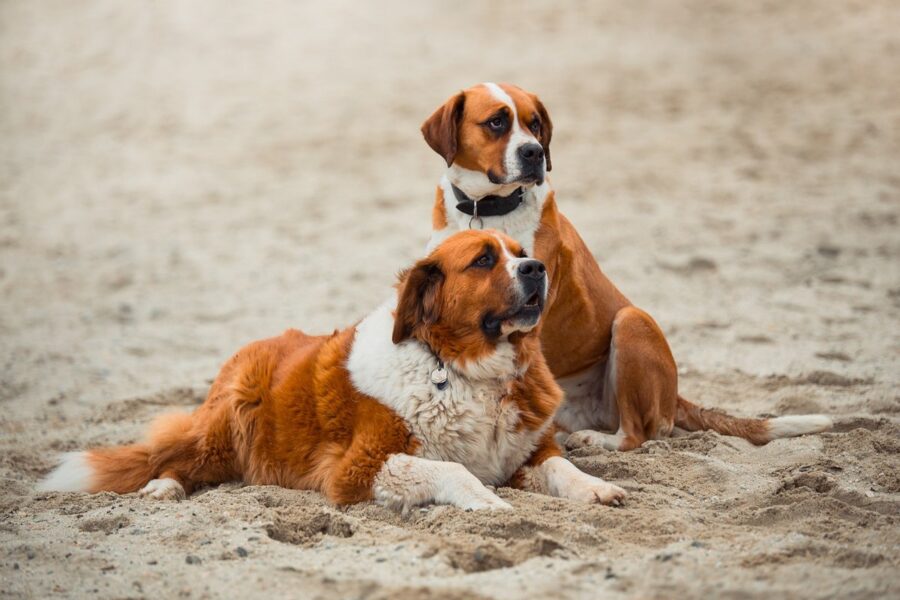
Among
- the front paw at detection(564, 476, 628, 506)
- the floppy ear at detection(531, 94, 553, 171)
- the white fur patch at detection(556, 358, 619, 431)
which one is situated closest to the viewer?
the front paw at detection(564, 476, 628, 506)

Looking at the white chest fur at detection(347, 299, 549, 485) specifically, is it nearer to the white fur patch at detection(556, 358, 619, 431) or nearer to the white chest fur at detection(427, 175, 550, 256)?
the white chest fur at detection(427, 175, 550, 256)

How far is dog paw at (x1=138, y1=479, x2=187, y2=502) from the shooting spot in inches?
205

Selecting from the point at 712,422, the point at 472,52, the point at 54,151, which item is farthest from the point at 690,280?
the point at 54,151

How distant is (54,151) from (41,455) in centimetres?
799

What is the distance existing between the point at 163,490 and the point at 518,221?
7.11ft

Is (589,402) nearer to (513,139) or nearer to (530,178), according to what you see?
(530,178)

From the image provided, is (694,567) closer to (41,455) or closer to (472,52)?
(41,455)

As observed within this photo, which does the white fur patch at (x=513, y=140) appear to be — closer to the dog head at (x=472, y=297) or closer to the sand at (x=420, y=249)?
the dog head at (x=472, y=297)

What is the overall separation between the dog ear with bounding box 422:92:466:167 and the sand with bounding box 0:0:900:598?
1.74 m

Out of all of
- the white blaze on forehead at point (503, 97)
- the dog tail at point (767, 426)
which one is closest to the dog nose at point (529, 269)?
the white blaze on forehead at point (503, 97)

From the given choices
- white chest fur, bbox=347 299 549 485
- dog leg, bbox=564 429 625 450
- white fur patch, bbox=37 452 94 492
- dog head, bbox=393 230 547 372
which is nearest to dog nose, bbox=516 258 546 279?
dog head, bbox=393 230 547 372

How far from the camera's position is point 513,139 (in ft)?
18.8

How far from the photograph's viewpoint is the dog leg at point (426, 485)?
465 cm

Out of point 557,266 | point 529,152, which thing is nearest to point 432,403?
point 557,266
